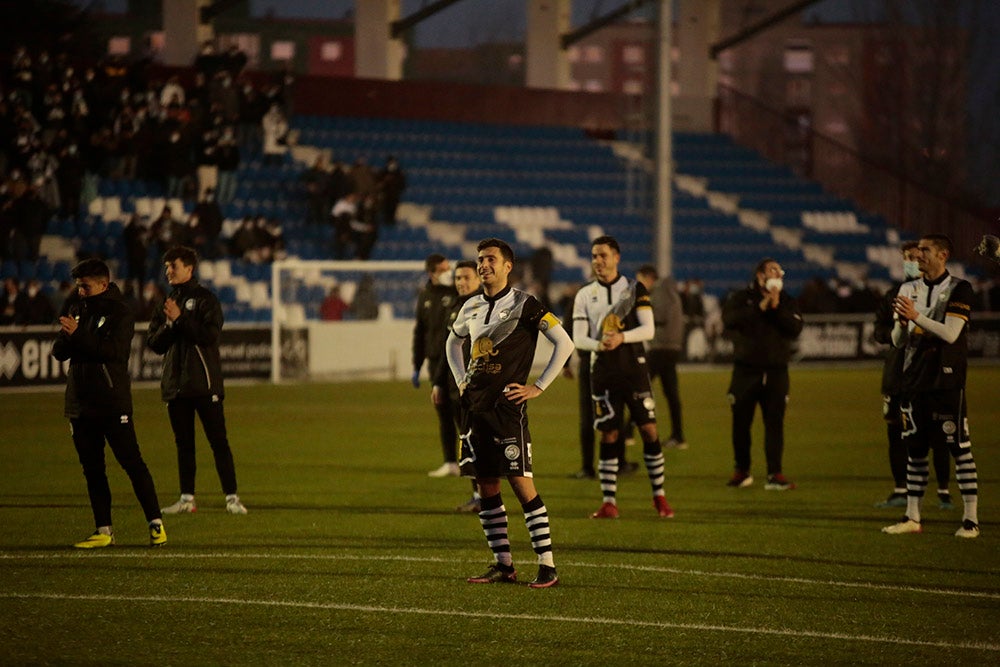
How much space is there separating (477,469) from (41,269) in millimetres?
21414

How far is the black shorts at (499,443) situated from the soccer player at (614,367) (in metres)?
2.94

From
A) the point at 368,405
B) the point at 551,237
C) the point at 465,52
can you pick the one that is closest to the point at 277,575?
the point at 368,405

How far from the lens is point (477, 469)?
8.86 metres

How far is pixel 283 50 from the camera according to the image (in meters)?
90.9

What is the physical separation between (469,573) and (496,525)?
0.63 metres

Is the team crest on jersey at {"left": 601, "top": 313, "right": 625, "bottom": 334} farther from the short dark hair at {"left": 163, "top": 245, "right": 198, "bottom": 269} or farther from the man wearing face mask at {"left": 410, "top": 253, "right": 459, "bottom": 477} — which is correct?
the short dark hair at {"left": 163, "top": 245, "right": 198, "bottom": 269}

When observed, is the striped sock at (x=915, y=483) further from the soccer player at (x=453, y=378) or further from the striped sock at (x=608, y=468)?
the soccer player at (x=453, y=378)

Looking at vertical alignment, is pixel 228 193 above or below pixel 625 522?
above

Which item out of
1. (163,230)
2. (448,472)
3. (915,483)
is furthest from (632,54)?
(915,483)

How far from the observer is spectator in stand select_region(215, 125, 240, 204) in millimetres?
31766

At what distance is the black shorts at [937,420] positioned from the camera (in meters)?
10.6

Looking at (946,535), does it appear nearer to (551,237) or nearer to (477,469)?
(477,469)

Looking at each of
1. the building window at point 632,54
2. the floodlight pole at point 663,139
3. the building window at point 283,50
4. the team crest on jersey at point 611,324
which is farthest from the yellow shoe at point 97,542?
the building window at point 632,54

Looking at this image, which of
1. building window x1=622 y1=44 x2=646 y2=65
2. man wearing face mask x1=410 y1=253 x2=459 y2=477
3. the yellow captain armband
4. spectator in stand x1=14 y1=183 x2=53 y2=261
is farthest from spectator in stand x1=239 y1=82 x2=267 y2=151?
building window x1=622 y1=44 x2=646 y2=65
